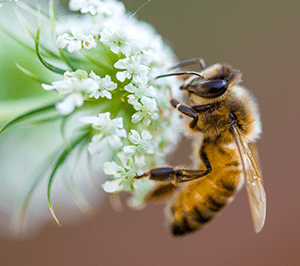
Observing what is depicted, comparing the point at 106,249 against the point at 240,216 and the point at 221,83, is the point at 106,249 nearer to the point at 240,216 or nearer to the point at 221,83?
the point at 240,216

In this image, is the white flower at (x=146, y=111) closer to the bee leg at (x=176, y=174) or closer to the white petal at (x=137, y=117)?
the white petal at (x=137, y=117)

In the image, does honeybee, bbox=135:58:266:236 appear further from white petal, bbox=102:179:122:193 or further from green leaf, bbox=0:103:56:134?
green leaf, bbox=0:103:56:134

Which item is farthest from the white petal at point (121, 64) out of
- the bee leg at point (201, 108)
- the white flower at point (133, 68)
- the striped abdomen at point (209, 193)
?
the striped abdomen at point (209, 193)

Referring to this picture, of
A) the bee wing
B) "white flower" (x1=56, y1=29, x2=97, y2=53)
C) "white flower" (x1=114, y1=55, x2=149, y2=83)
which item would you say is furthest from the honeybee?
"white flower" (x1=56, y1=29, x2=97, y2=53)

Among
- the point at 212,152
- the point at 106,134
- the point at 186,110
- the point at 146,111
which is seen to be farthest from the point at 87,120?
the point at 212,152

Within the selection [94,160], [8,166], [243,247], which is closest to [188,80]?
[94,160]

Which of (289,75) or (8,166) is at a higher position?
(289,75)
